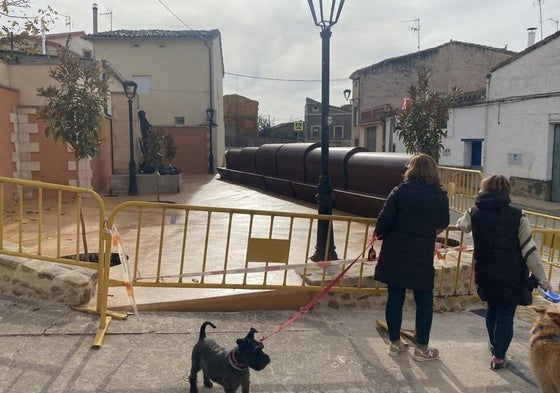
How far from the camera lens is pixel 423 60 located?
102 ft

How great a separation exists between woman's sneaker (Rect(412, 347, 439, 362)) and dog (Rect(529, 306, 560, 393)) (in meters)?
0.93

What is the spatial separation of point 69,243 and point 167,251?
164 centimetres

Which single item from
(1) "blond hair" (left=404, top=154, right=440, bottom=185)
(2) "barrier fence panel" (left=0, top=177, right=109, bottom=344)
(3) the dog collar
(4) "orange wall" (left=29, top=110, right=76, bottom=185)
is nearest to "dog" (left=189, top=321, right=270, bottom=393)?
(3) the dog collar

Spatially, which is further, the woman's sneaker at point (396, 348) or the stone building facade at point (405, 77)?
the stone building facade at point (405, 77)

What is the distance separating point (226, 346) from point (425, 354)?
163 centimetres

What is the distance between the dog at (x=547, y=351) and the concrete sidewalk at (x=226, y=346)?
59 cm

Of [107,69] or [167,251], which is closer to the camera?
[167,251]

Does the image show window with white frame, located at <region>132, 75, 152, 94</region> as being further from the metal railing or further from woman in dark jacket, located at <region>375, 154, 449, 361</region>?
woman in dark jacket, located at <region>375, 154, 449, 361</region>

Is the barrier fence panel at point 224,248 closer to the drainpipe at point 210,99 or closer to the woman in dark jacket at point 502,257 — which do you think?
the woman in dark jacket at point 502,257

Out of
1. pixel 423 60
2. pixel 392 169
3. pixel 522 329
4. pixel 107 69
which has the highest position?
pixel 423 60

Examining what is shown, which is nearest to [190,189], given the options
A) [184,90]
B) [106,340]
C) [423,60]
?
[184,90]

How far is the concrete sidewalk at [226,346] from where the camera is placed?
10.1 feet

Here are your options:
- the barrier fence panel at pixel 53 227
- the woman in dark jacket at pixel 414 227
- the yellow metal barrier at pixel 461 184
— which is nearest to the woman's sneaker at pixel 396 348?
the woman in dark jacket at pixel 414 227

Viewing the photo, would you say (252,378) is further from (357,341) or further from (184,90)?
(184,90)
